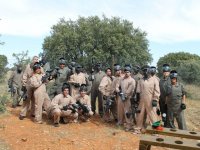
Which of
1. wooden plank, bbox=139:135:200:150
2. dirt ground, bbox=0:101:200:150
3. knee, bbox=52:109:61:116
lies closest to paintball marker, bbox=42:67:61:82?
knee, bbox=52:109:61:116

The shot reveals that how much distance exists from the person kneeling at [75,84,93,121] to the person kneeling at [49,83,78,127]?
340 millimetres

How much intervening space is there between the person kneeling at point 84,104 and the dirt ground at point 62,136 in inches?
10.6

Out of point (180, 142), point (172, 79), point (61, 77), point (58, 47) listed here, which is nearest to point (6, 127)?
point (61, 77)

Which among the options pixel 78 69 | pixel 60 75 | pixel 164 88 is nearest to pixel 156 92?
pixel 164 88

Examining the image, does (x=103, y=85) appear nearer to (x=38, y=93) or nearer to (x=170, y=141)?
(x=38, y=93)

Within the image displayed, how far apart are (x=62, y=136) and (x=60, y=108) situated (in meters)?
1.25

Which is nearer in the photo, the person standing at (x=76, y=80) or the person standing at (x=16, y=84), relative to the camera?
the person standing at (x=76, y=80)

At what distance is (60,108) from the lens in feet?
32.8

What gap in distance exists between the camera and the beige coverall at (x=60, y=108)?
982 centimetres

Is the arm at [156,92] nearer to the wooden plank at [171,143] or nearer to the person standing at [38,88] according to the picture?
the person standing at [38,88]

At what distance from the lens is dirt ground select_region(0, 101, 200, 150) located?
8273 millimetres

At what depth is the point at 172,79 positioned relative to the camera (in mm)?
9641

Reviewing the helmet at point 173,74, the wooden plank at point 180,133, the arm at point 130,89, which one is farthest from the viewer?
the arm at point 130,89

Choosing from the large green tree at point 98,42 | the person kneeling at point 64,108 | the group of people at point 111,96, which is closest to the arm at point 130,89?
the group of people at point 111,96
